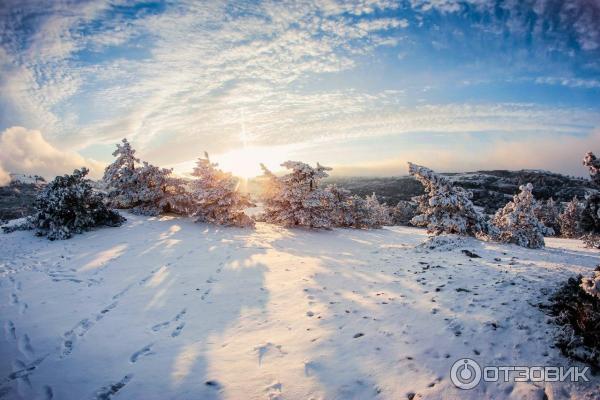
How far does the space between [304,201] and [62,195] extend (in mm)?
13520

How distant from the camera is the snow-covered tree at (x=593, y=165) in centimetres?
455

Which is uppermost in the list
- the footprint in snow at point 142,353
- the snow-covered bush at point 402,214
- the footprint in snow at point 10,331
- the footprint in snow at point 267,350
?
the footprint in snow at point 10,331

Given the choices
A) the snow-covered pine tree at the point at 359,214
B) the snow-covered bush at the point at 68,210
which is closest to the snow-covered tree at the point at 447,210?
the snow-covered pine tree at the point at 359,214

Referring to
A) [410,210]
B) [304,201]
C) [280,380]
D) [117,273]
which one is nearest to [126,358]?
[280,380]

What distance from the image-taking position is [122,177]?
19312 mm

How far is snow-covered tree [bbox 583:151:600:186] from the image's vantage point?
14.9 feet

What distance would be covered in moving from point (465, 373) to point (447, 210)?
477 inches

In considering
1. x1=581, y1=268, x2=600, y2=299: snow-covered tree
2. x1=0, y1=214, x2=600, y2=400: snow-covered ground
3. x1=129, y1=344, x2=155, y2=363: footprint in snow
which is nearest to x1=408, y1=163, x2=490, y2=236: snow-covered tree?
x1=0, y1=214, x2=600, y2=400: snow-covered ground

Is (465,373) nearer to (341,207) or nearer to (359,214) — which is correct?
(341,207)

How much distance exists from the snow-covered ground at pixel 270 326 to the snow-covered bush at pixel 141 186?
8.48 m

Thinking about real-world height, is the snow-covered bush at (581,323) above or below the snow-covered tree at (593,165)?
below

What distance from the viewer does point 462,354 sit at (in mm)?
4836

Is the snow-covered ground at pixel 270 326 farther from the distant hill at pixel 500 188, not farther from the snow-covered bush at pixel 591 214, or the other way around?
the distant hill at pixel 500 188

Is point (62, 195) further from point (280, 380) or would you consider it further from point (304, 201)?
point (280, 380)
